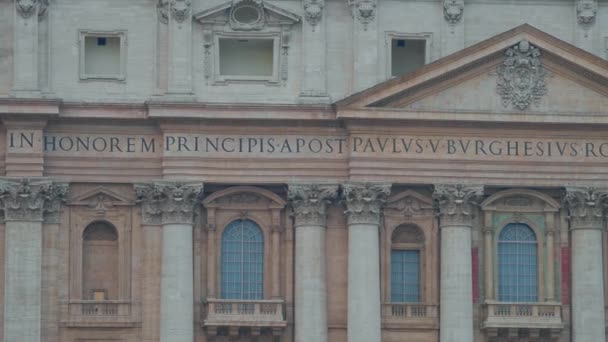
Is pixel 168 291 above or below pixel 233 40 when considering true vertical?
below

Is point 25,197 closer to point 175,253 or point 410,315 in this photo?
point 175,253

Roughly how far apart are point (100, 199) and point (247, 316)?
5338 millimetres

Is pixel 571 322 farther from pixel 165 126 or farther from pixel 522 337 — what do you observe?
pixel 165 126

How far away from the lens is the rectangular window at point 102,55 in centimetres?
7825

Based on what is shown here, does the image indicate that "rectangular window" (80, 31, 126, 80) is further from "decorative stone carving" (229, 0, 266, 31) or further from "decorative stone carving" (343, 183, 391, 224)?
"decorative stone carving" (343, 183, 391, 224)

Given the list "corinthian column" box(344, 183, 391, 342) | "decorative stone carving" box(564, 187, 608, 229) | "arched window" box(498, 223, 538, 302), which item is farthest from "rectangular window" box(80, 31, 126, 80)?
"decorative stone carving" box(564, 187, 608, 229)

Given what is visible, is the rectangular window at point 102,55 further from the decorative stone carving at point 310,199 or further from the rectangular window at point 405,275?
the rectangular window at point 405,275

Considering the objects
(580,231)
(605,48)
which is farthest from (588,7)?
(580,231)

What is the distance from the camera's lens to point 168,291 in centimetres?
7675

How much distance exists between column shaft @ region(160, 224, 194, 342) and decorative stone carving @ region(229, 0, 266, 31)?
6015 mm

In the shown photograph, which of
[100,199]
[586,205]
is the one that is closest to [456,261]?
[586,205]

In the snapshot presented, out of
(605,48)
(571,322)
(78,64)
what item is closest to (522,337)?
(571,322)

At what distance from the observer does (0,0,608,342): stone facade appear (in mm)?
77125

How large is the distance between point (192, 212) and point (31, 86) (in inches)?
226
